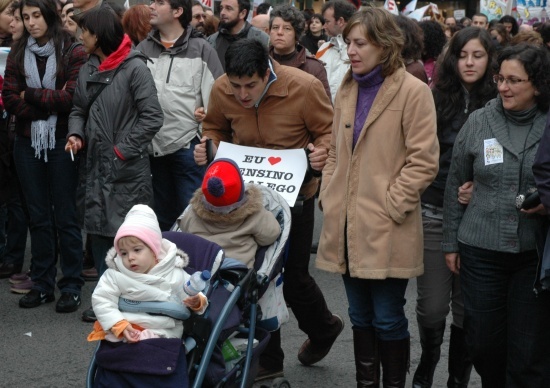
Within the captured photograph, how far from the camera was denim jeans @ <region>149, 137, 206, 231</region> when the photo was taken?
23.2 feet

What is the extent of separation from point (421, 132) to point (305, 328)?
5.36ft

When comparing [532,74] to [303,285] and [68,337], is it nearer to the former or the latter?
[303,285]

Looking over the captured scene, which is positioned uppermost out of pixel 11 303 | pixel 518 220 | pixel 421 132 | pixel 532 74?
pixel 532 74

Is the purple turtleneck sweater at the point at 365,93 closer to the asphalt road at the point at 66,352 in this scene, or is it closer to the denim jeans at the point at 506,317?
the denim jeans at the point at 506,317

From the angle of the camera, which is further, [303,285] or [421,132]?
[303,285]

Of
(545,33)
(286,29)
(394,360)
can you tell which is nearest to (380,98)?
(394,360)

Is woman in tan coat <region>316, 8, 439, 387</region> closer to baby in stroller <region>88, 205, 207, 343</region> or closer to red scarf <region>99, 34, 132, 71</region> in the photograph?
baby in stroller <region>88, 205, 207, 343</region>

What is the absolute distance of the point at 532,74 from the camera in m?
4.35

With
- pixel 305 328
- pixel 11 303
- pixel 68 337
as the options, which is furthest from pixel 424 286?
pixel 11 303

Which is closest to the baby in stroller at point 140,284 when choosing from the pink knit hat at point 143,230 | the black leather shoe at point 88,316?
the pink knit hat at point 143,230

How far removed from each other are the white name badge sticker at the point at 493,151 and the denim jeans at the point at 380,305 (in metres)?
0.75

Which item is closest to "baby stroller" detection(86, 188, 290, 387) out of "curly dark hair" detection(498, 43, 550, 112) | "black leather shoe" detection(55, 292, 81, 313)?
"curly dark hair" detection(498, 43, 550, 112)

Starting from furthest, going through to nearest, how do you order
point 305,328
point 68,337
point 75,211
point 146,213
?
point 75,211
point 68,337
point 305,328
point 146,213

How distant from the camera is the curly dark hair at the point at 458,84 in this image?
5.05m
